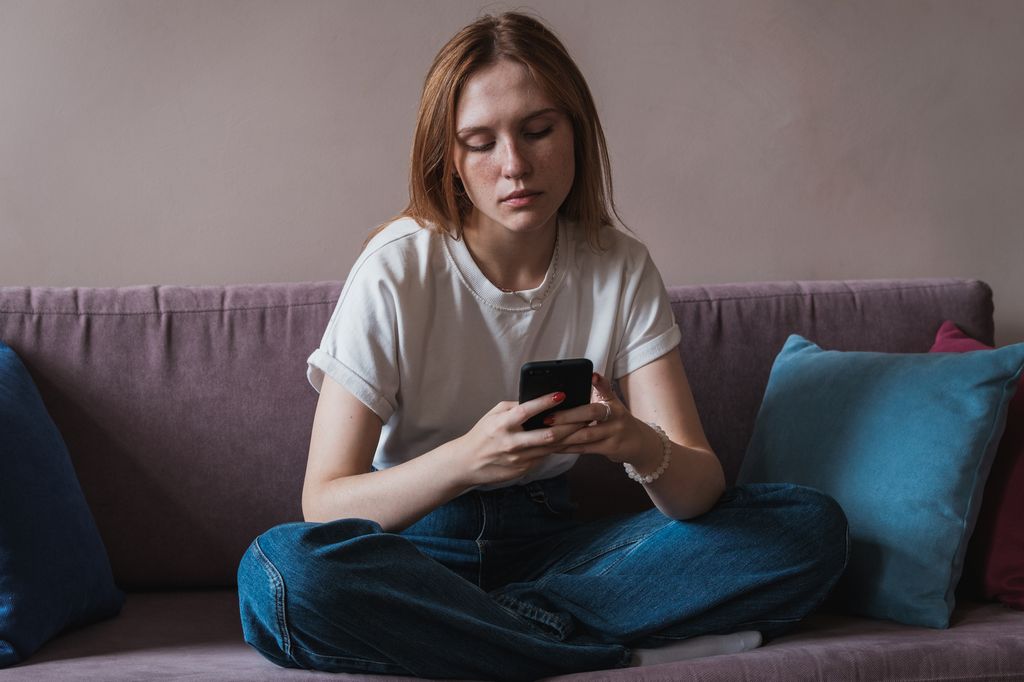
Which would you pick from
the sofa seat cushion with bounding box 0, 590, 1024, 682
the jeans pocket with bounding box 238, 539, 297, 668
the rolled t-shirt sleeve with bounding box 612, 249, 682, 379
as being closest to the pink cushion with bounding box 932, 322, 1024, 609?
the sofa seat cushion with bounding box 0, 590, 1024, 682

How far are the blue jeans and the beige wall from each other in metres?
0.77

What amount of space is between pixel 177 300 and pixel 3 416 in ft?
1.31

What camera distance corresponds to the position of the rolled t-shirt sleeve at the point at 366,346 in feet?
4.70

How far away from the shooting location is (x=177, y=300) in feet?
5.94

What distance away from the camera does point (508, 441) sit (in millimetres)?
1248

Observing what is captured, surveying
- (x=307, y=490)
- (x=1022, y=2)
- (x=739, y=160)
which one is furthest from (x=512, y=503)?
(x=1022, y=2)

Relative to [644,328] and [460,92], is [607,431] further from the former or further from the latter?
[460,92]

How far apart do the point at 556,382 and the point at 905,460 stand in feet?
2.00

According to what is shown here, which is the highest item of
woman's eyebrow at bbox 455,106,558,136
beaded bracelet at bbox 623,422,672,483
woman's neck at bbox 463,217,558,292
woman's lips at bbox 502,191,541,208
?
woman's eyebrow at bbox 455,106,558,136

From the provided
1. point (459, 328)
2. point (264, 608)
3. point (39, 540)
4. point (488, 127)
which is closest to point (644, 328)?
point (459, 328)

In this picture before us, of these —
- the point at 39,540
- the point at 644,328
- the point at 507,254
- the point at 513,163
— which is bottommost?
the point at 39,540

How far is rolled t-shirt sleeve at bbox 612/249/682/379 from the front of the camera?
1593 mm

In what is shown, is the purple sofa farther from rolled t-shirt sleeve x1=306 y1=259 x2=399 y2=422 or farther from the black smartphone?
the black smartphone

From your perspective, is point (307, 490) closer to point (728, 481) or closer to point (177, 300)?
point (177, 300)
